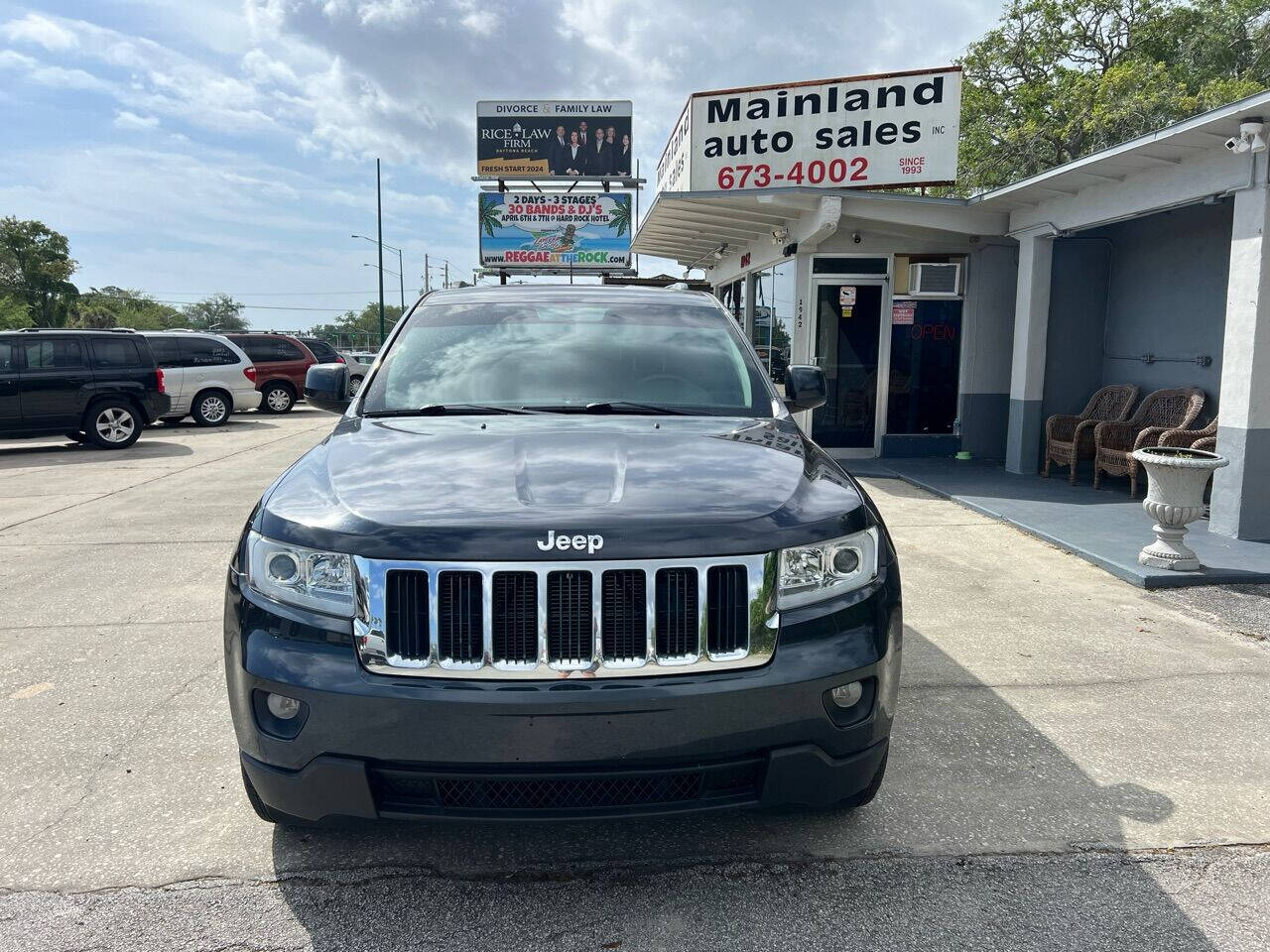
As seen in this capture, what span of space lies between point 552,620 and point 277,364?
2012 centimetres

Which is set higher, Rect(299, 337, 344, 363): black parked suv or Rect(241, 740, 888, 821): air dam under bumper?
Rect(299, 337, 344, 363): black parked suv

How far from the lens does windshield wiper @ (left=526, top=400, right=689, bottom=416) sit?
3.49 m

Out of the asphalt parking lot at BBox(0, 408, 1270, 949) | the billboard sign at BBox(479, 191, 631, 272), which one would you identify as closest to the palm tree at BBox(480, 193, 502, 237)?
the billboard sign at BBox(479, 191, 631, 272)

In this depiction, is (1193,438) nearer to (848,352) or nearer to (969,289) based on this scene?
(969,289)

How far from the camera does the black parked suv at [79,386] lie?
12.9 m

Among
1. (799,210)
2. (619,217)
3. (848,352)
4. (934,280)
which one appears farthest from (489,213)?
(934,280)

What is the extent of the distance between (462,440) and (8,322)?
173 ft

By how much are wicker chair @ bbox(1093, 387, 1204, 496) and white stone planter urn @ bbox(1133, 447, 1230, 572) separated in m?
2.95

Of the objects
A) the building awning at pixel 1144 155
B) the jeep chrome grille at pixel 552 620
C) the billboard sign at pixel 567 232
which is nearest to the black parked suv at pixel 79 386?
the building awning at pixel 1144 155

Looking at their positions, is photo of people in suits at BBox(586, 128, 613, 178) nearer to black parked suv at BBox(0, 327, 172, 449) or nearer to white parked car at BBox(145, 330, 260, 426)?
white parked car at BBox(145, 330, 260, 426)

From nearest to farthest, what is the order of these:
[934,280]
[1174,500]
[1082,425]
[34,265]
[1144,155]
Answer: [1174,500]
[1144,155]
[1082,425]
[934,280]
[34,265]

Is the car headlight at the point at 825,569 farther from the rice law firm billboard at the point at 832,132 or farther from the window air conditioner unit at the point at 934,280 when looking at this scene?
the window air conditioner unit at the point at 934,280

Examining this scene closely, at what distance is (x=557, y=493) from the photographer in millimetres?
2531

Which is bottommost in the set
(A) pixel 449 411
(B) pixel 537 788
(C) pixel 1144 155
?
(B) pixel 537 788
